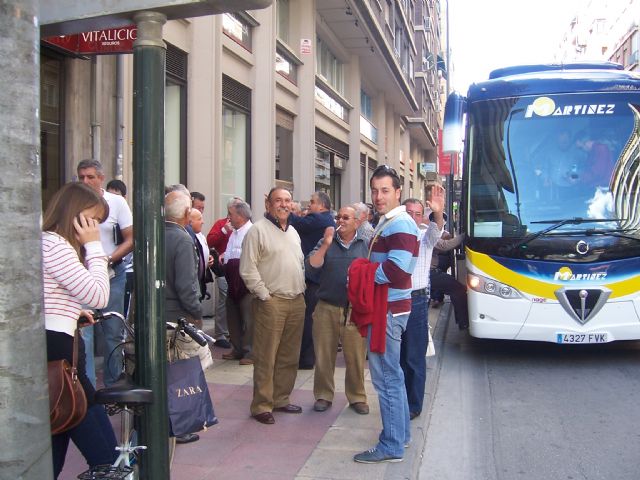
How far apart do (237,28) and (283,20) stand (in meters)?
3.59

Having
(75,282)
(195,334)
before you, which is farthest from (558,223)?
(75,282)

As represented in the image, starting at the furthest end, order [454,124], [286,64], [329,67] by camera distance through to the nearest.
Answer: [329,67] → [286,64] → [454,124]

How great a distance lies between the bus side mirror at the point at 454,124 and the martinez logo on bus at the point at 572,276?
1837 mm

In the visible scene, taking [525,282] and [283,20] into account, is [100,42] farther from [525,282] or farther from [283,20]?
[283,20]

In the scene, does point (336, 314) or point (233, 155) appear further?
point (233, 155)

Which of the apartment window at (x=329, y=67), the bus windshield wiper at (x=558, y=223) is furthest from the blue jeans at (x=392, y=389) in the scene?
the apartment window at (x=329, y=67)

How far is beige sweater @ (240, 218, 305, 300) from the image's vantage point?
17.7 feet

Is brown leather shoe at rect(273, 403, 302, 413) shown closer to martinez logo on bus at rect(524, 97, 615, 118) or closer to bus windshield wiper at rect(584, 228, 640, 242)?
bus windshield wiper at rect(584, 228, 640, 242)

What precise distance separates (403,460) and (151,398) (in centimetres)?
228

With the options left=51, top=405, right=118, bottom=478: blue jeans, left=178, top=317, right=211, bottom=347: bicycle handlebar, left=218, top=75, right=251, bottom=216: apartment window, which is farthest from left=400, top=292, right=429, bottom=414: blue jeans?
left=218, top=75, right=251, bottom=216: apartment window

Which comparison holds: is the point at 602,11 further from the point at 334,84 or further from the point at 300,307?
the point at 300,307

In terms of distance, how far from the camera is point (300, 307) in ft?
18.5

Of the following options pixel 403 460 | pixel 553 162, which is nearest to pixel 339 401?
pixel 403 460

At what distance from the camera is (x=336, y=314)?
231 inches
